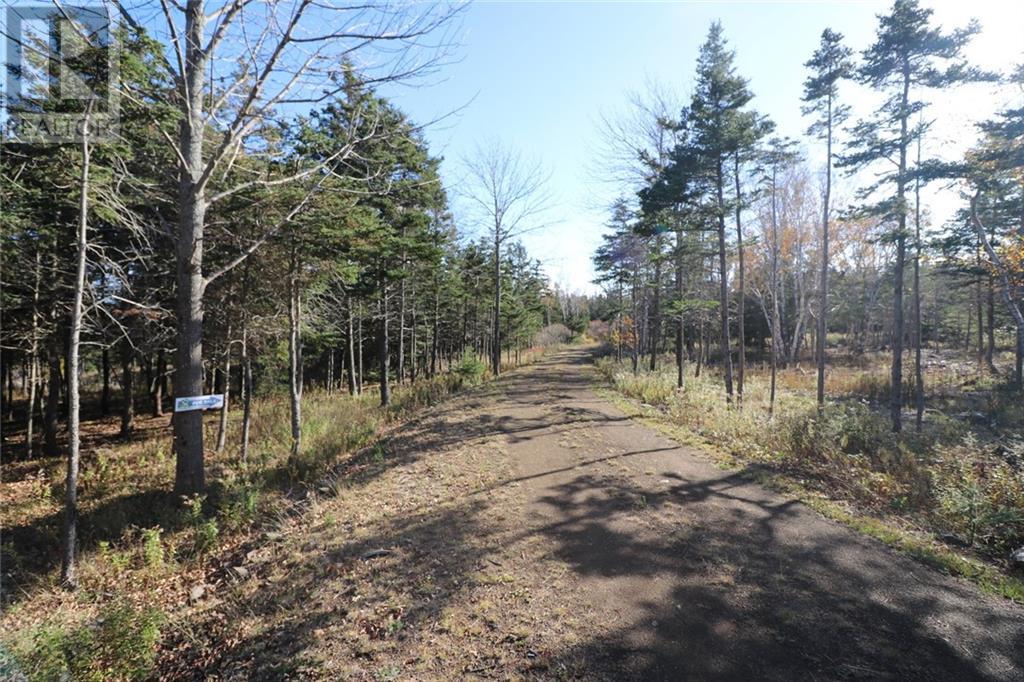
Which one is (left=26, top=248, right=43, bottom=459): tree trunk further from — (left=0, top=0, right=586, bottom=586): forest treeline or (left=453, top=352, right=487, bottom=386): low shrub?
(left=453, top=352, right=487, bottom=386): low shrub

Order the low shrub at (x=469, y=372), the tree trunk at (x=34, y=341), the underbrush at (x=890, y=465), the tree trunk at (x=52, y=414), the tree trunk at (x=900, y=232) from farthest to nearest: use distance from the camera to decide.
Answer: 1. the low shrub at (x=469, y=372)
2. the tree trunk at (x=52, y=414)
3. the tree trunk at (x=900, y=232)
4. the tree trunk at (x=34, y=341)
5. the underbrush at (x=890, y=465)

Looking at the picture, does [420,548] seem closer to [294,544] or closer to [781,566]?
[294,544]

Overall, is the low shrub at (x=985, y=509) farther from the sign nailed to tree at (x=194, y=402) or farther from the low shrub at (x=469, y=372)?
the low shrub at (x=469, y=372)

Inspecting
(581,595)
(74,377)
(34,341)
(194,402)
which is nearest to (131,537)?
(194,402)

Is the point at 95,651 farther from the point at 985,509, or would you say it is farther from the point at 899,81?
the point at 899,81

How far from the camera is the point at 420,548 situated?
4.88 metres

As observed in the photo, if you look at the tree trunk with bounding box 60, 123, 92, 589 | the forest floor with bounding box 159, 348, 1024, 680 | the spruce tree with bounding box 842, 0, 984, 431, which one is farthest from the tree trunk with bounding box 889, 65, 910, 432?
the tree trunk with bounding box 60, 123, 92, 589

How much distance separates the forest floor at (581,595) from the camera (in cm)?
313

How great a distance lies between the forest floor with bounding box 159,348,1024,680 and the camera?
313cm

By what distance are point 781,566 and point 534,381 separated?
14926mm

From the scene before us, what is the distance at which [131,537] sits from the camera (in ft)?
21.3

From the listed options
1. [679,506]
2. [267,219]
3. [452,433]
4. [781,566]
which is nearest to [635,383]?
[452,433]

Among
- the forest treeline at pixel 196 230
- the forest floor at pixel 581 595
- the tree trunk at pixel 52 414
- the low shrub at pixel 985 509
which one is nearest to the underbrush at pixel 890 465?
the low shrub at pixel 985 509

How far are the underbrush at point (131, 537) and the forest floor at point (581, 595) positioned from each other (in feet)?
1.65
